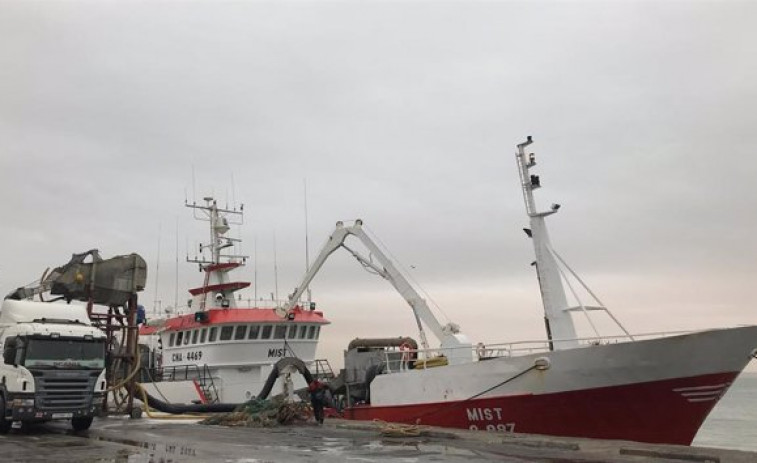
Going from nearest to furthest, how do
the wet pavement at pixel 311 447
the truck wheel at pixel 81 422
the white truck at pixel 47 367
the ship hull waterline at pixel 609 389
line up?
the wet pavement at pixel 311 447
the ship hull waterline at pixel 609 389
the white truck at pixel 47 367
the truck wheel at pixel 81 422

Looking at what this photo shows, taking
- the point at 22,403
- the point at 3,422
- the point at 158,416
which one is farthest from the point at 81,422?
the point at 158,416

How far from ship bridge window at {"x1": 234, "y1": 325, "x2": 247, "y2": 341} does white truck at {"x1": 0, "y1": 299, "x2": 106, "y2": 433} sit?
1091cm

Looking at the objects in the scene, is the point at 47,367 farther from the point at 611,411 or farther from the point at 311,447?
the point at 611,411

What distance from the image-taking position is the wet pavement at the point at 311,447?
35.2 ft

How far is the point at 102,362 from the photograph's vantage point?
51.7 feet

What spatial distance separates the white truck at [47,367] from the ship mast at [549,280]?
1206 cm

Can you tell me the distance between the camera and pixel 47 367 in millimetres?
14461

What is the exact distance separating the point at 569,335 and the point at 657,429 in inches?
139

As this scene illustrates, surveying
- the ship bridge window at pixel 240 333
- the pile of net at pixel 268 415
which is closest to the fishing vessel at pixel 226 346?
the ship bridge window at pixel 240 333

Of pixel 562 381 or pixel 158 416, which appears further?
pixel 158 416

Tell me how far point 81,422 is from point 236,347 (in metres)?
11.6

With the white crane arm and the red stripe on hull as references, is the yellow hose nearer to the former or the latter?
the white crane arm

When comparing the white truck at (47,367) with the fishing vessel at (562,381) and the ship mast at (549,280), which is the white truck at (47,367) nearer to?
the fishing vessel at (562,381)

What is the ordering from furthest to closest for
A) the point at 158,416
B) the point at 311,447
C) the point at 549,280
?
the point at 158,416, the point at 549,280, the point at 311,447
